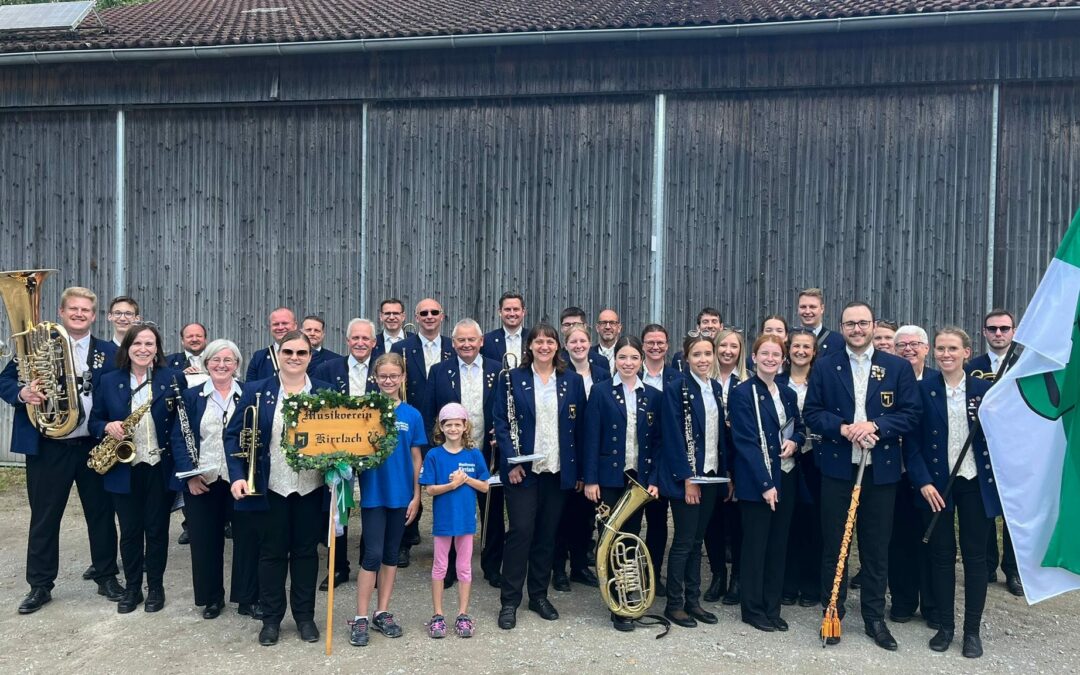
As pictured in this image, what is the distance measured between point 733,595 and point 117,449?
4.62 metres

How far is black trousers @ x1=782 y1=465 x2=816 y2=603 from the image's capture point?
654cm

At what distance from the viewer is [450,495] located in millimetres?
5984

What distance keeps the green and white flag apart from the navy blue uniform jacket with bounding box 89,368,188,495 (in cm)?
557

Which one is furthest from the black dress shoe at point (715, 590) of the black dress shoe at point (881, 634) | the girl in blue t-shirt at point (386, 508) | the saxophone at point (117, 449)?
the saxophone at point (117, 449)

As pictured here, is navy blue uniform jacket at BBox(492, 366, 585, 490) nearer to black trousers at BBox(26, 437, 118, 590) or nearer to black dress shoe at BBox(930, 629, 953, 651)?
black dress shoe at BBox(930, 629, 953, 651)

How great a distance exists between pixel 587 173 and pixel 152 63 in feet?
19.6

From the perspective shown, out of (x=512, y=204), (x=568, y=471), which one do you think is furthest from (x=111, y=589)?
(x=512, y=204)

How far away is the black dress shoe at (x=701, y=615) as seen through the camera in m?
6.06

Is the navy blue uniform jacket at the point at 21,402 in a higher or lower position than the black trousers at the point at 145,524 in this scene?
higher

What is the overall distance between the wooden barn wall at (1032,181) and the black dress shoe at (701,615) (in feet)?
20.0

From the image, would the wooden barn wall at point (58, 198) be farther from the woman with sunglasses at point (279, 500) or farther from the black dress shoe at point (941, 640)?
the black dress shoe at point (941, 640)

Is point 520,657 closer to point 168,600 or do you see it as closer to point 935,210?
point 168,600

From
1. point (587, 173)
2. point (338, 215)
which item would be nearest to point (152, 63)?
point (338, 215)

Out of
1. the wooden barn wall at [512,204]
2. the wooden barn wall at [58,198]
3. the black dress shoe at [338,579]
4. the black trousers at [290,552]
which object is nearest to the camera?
the black trousers at [290,552]
